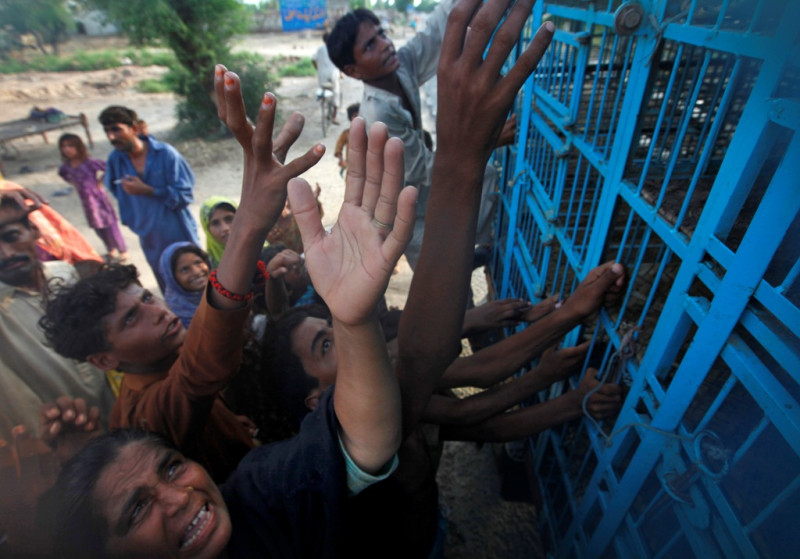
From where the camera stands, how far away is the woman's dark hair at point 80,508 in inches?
43.9

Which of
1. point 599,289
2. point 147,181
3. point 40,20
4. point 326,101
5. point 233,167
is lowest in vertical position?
point 233,167

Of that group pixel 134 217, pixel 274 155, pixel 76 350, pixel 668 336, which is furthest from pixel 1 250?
pixel 668 336

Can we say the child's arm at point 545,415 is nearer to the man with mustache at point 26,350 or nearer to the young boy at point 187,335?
the young boy at point 187,335

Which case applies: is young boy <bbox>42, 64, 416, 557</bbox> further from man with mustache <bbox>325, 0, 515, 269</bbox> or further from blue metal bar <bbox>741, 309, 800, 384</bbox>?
man with mustache <bbox>325, 0, 515, 269</bbox>

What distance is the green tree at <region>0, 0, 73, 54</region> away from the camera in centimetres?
1719

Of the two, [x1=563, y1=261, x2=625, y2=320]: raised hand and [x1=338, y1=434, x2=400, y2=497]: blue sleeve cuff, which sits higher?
[x1=563, y1=261, x2=625, y2=320]: raised hand

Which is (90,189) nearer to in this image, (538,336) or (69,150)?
(69,150)

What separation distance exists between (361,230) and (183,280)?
251 cm

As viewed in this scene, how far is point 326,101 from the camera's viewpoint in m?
11.2

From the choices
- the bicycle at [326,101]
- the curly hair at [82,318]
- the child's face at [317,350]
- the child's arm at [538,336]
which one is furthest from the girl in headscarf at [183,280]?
the bicycle at [326,101]

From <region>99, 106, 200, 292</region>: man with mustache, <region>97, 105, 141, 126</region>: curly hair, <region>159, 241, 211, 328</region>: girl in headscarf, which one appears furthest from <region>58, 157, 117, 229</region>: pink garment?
<region>159, 241, 211, 328</region>: girl in headscarf

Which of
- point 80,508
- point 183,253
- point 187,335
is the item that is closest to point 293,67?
point 183,253

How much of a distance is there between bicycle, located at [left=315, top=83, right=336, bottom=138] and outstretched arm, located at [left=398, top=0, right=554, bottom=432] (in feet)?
32.2

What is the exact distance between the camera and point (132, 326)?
1.84m
